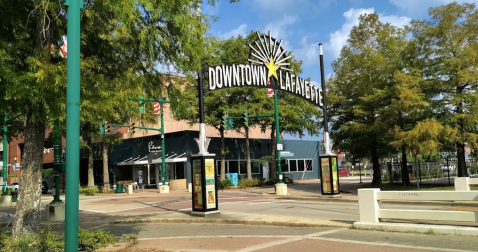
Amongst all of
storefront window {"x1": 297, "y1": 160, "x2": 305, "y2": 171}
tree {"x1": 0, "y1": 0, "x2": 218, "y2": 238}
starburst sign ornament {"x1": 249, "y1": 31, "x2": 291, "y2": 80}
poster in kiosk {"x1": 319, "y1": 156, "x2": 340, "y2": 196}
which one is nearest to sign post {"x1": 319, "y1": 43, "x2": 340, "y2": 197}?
poster in kiosk {"x1": 319, "y1": 156, "x2": 340, "y2": 196}

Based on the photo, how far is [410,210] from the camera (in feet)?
33.2

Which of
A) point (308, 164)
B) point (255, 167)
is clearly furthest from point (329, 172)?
point (308, 164)

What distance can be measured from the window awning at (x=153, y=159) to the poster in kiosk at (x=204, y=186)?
2243 centimetres

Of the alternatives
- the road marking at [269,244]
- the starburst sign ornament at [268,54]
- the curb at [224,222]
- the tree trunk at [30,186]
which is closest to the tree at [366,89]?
the starburst sign ornament at [268,54]

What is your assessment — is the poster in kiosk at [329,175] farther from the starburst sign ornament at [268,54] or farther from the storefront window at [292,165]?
the storefront window at [292,165]

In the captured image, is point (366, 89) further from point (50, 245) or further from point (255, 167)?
point (50, 245)

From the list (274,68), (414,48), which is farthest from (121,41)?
(414,48)

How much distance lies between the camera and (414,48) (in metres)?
23.6

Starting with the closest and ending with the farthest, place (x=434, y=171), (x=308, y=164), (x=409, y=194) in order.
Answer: (x=409, y=194) < (x=434, y=171) < (x=308, y=164)

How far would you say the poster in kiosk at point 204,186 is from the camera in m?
14.2

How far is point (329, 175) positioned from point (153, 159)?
76.0ft

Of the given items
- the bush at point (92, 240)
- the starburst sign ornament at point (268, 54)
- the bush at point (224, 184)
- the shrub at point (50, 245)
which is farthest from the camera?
the bush at point (224, 184)

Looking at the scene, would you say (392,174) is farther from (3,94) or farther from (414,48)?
(3,94)

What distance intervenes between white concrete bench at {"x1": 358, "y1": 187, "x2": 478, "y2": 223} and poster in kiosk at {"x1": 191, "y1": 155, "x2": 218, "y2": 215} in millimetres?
5579
